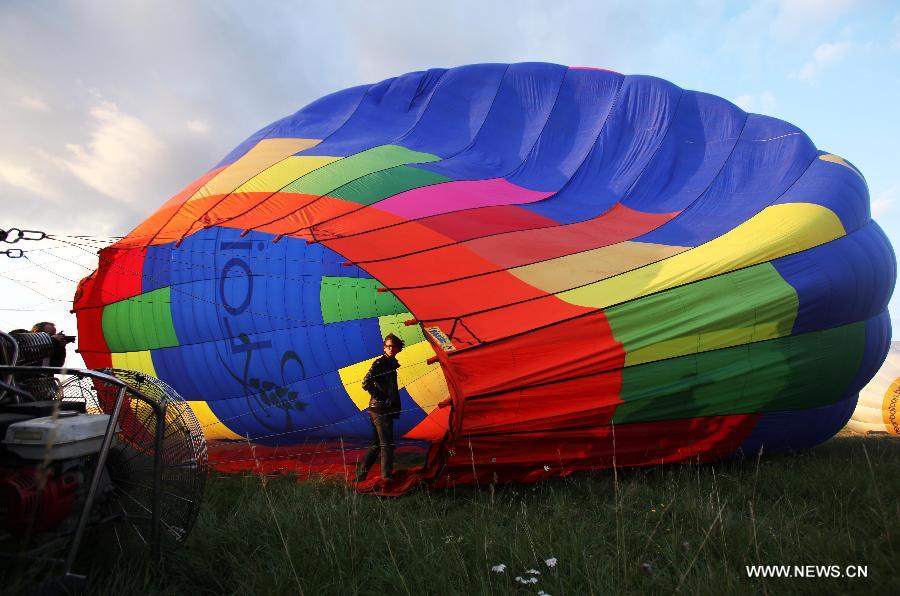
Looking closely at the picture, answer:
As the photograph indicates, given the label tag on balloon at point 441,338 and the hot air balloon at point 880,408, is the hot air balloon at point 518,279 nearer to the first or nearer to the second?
the label tag on balloon at point 441,338

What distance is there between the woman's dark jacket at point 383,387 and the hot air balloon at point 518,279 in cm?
104

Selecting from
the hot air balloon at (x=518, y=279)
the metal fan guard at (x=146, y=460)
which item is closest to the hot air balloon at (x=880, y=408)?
the hot air balloon at (x=518, y=279)

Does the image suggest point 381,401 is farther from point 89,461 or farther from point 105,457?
point 105,457

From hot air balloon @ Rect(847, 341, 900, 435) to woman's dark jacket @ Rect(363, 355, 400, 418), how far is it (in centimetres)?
825

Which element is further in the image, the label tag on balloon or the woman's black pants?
the woman's black pants

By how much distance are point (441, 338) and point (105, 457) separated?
Result: 77.3 inches

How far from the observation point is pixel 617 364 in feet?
12.3

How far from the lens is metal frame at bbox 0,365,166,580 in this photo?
78.6 inches

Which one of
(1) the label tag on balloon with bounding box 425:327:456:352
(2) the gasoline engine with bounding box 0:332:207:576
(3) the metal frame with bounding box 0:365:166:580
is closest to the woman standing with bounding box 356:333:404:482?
(1) the label tag on balloon with bounding box 425:327:456:352

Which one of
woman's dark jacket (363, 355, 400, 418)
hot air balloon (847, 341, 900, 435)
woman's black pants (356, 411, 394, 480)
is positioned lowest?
hot air balloon (847, 341, 900, 435)

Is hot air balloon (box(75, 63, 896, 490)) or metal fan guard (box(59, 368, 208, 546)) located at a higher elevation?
hot air balloon (box(75, 63, 896, 490))

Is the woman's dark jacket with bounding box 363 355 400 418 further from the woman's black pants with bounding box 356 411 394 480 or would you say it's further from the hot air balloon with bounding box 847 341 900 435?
the hot air balloon with bounding box 847 341 900 435

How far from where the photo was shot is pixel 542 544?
2674 mm

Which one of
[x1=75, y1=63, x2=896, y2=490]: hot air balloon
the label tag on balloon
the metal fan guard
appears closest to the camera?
the metal fan guard
